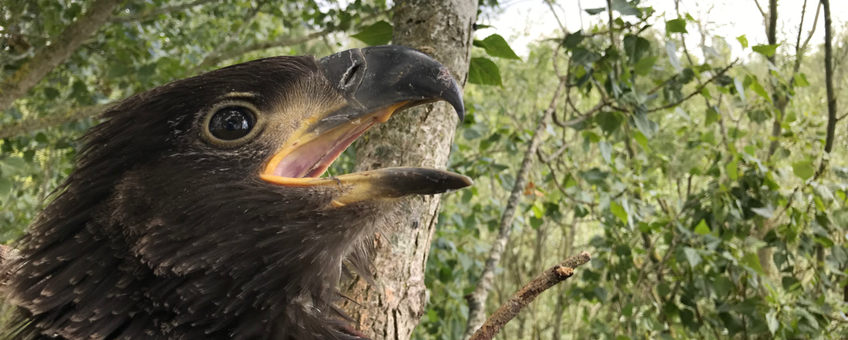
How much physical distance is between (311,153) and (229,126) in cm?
22

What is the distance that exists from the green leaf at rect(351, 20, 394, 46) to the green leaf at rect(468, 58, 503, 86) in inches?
14.6

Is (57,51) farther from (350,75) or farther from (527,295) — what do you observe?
(527,295)

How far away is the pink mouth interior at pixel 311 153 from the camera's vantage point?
1.31m

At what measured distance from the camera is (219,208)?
117cm

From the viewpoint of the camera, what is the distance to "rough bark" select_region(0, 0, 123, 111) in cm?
259

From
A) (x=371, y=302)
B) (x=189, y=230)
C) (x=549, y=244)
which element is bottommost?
(x=549, y=244)

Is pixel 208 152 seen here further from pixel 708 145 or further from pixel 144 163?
pixel 708 145

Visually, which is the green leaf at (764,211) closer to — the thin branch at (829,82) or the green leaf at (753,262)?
the green leaf at (753,262)

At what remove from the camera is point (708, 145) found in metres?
3.90

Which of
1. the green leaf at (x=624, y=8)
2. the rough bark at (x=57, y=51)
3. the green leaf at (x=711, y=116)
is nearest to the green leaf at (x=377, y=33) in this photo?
the green leaf at (x=624, y=8)

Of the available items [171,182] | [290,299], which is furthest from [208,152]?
[290,299]

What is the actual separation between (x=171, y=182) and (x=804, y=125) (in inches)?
165

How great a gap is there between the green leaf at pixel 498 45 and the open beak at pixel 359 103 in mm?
778

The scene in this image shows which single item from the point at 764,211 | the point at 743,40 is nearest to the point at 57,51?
the point at 743,40
